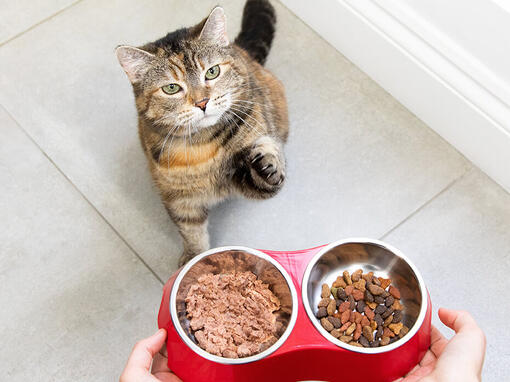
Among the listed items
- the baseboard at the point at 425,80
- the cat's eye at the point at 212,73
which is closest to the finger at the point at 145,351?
the cat's eye at the point at 212,73

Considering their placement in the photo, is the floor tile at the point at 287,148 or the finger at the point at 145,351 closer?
the finger at the point at 145,351

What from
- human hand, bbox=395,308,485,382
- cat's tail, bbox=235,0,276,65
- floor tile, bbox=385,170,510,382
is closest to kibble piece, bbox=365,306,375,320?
human hand, bbox=395,308,485,382

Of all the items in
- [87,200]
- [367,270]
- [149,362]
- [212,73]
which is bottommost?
[367,270]

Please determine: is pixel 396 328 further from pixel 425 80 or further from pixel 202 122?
pixel 425 80

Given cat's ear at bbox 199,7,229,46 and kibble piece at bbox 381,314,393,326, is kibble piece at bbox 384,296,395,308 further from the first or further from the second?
cat's ear at bbox 199,7,229,46

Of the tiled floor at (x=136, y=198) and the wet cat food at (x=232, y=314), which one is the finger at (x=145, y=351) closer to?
the wet cat food at (x=232, y=314)

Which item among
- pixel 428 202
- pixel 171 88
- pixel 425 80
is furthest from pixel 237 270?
pixel 425 80

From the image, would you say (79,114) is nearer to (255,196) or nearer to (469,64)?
(255,196)
